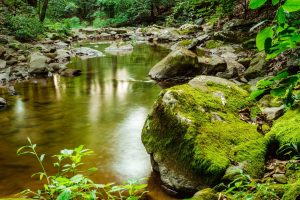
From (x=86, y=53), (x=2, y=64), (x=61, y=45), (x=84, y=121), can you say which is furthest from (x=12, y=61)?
(x=61, y=45)

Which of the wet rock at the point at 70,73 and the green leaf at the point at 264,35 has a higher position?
the green leaf at the point at 264,35

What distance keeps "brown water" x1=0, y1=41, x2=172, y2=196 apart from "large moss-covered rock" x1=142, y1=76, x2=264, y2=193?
24.4 inches

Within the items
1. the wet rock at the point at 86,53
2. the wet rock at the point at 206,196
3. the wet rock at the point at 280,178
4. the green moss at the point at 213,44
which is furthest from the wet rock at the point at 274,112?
the wet rock at the point at 86,53

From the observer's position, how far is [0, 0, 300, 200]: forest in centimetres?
252

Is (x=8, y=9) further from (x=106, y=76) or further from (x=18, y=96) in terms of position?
(x=18, y=96)

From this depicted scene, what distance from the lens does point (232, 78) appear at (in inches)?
376

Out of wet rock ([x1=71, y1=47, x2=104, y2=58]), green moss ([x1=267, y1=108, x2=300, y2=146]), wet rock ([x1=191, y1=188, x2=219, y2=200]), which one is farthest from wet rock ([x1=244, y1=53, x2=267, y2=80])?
wet rock ([x1=71, y1=47, x2=104, y2=58])

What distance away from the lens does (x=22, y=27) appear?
1691 centimetres

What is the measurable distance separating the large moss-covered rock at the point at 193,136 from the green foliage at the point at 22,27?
45.0 feet

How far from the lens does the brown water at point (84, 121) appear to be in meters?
4.86

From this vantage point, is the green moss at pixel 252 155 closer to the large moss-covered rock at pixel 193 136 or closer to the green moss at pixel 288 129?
the large moss-covered rock at pixel 193 136

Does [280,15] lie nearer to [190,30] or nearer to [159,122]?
[159,122]

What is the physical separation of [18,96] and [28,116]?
6.51 feet

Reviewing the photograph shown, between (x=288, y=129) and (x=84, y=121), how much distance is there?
4.27 metres
